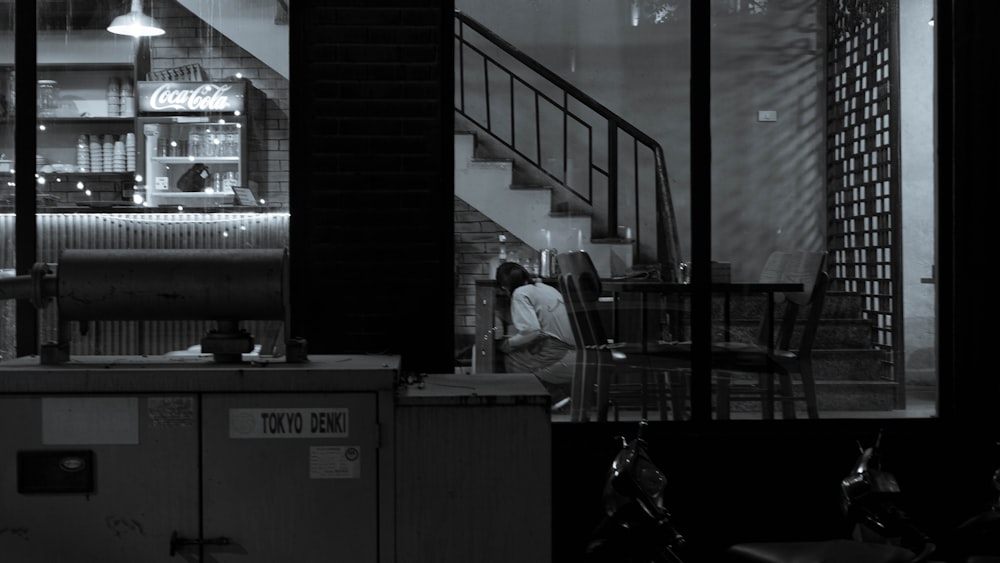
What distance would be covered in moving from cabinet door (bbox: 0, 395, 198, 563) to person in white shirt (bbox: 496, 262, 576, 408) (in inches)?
90.1

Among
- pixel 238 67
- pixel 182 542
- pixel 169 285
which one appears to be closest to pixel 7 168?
pixel 238 67

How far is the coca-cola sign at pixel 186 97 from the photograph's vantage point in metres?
5.63

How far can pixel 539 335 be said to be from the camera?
5.07 m

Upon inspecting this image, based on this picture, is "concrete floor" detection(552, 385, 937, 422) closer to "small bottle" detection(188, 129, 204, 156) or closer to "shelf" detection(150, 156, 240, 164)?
"shelf" detection(150, 156, 240, 164)

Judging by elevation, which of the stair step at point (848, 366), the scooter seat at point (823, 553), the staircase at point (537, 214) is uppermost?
the staircase at point (537, 214)

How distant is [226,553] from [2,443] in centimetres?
69

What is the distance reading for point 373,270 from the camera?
4586 mm

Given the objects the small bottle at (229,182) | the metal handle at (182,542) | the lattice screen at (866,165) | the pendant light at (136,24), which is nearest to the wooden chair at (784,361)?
the lattice screen at (866,165)

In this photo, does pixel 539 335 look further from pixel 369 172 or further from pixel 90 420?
pixel 90 420

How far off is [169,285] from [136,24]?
293cm

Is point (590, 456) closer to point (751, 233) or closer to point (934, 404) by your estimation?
point (751, 233)

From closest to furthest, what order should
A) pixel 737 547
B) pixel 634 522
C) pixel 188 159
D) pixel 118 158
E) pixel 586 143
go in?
1. pixel 634 522
2. pixel 737 547
3. pixel 586 143
4. pixel 118 158
5. pixel 188 159

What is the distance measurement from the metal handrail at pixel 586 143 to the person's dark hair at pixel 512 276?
40 cm

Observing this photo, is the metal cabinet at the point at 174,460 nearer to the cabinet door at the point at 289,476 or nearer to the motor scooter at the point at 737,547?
the cabinet door at the point at 289,476
